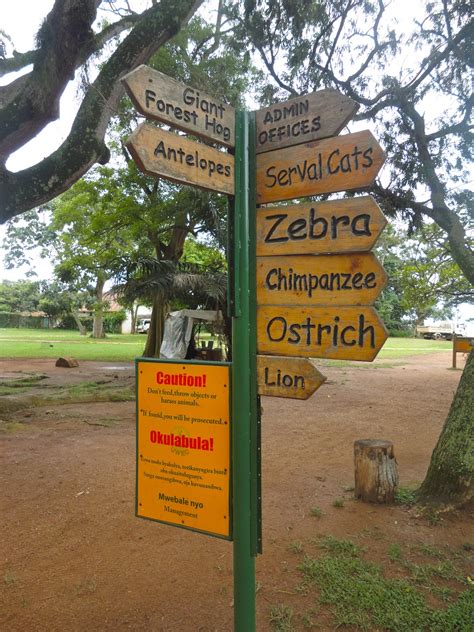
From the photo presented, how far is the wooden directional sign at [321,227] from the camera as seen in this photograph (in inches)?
76.2

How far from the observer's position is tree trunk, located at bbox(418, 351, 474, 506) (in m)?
3.85

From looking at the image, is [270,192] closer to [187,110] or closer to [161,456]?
[187,110]

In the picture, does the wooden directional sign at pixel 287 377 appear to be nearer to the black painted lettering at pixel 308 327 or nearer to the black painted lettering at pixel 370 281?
the black painted lettering at pixel 308 327

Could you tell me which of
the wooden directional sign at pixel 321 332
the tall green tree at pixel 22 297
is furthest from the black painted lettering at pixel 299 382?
the tall green tree at pixel 22 297

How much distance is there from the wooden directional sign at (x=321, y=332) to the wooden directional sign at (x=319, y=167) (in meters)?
0.53

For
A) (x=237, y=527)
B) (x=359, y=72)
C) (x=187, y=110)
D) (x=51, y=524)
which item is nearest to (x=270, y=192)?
(x=187, y=110)

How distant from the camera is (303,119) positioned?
211cm

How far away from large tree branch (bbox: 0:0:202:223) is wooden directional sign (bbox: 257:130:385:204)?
16.9 feet

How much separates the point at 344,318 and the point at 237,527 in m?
1.01

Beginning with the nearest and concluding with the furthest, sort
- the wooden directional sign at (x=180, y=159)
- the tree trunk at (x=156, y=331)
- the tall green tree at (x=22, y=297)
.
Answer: the wooden directional sign at (x=180, y=159), the tree trunk at (x=156, y=331), the tall green tree at (x=22, y=297)

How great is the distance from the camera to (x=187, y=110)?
2.06 meters

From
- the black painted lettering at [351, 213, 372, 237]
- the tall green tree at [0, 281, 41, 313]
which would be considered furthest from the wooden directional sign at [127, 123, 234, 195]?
the tall green tree at [0, 281, 41, 313]

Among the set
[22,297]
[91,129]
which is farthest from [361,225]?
[22,297]

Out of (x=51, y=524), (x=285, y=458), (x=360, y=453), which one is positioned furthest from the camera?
(x=285, y=458)
